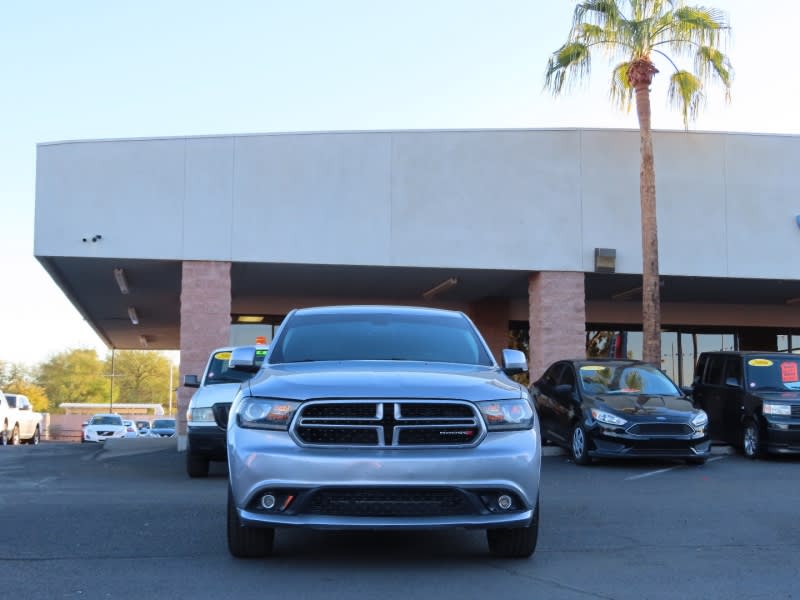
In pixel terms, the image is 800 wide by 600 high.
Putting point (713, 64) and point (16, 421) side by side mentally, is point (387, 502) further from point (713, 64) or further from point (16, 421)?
point (16, 421)

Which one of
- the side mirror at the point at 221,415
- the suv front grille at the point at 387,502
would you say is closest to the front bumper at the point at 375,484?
the suv front grille at the point at 387,502

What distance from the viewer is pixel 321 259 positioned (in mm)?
19281

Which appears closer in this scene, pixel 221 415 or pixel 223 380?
pixel 221 415

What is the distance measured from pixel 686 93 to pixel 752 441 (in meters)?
7.23

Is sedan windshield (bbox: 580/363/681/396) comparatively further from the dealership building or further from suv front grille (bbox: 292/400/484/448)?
suv front grille (bbox: 292/400/484/448)

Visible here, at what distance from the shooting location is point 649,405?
1441 cm

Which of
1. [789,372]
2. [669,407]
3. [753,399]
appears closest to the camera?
[669,407]

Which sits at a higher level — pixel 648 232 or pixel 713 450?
pixel 648 232

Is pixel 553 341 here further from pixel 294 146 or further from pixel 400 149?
pixel 294 146

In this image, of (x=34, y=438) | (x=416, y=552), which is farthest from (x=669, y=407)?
(x=34, y=438)

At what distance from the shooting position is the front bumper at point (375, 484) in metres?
5.90

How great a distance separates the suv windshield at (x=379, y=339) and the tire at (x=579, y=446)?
22.3 ft

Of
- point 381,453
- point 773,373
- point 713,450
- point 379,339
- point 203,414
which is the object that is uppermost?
point 379,339

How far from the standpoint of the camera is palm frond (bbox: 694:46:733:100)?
63.3ft
